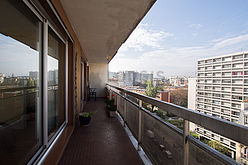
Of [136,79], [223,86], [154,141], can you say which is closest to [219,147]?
[223,86]

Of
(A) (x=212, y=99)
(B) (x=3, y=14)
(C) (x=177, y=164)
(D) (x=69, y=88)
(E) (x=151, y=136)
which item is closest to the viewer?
(B) (x=3, y=14)

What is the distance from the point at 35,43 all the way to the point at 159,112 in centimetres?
150

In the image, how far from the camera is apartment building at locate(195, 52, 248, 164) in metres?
1.26

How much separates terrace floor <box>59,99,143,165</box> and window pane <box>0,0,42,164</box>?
700mm

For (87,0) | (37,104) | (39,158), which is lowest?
(39,158)

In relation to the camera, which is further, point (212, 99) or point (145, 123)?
point (145, 123)

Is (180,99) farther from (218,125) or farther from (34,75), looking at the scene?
(34,75)

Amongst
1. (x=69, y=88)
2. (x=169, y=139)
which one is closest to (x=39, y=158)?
(x=169, y=139)

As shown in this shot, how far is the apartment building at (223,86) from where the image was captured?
1.26 m

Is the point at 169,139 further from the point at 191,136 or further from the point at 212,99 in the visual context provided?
the point at 212,99

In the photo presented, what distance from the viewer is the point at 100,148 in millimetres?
2422

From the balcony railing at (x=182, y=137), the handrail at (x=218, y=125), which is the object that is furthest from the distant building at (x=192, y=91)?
the handrail at (x=218, y=125)

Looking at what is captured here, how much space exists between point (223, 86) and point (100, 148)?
6.43 ft

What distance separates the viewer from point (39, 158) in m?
1.58
